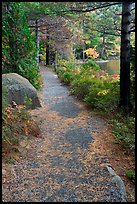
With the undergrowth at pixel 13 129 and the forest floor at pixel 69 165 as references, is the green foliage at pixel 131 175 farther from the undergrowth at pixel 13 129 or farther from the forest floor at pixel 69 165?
the undergrowth at pixel 13 129

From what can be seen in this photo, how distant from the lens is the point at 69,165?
11.8 ft

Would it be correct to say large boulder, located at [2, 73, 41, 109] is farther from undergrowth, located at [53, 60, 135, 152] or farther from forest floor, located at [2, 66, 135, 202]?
undergrowth, located at [53, 60, 135, 152]

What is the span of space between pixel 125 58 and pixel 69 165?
11.6 ft

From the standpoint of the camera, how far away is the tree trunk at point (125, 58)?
5821 mm

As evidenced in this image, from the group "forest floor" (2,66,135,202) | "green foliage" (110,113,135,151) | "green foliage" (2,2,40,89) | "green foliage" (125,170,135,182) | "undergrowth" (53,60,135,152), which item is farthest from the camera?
"green foliage" (2,2,40,89)

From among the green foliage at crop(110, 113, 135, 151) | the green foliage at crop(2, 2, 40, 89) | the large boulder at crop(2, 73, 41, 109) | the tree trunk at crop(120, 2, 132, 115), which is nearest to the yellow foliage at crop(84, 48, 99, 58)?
the green foliage at crop(2, 2, 40, 89)

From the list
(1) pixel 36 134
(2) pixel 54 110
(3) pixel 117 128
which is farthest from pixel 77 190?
(2) pixel 54 110

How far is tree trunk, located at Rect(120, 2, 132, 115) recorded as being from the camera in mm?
5821

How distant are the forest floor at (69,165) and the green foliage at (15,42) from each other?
2.85 meters

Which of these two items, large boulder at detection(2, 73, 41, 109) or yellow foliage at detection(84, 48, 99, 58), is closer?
large boulder at detection(2, 73, 41, 109)

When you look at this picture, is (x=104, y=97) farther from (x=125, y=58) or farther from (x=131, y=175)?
(x=131, y=175)

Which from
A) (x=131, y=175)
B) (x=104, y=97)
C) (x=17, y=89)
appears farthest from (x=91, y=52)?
(x=131, y=175)

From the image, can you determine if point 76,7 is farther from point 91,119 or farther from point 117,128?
point 117,128

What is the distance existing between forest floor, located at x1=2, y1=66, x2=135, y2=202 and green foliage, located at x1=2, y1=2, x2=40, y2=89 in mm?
2849
